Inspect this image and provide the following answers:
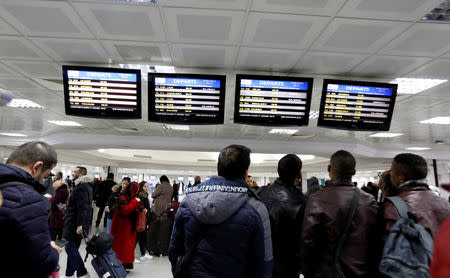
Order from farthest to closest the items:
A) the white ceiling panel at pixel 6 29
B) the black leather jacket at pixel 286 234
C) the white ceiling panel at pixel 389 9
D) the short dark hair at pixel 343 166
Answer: the white ceiling panel at pixel 6 29 → the white ceiling panel at pixel 389 9 → the black leather jacket at pixel 286 234 → the short dark hair at pixel 343 166

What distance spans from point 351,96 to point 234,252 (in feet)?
9.73

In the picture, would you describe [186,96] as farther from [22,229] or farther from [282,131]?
[282,131]

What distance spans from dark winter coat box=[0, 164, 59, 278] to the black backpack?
5.77ft

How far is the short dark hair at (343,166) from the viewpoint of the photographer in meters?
2.11

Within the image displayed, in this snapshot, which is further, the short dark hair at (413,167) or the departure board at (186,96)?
the departure board at (186,96)

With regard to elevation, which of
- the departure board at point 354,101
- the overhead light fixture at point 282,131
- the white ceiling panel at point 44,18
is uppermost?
the white ceiling panel at point 44,18

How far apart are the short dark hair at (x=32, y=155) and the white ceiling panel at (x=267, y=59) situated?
2465mm

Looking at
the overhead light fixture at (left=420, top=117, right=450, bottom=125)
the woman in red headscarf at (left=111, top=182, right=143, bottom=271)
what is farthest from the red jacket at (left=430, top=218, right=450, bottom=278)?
the overhead light fixture at (left=420, top=117, right=450, bottom=125)

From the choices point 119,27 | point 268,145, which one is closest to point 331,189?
point 119,27

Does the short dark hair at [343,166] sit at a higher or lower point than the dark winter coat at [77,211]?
higher

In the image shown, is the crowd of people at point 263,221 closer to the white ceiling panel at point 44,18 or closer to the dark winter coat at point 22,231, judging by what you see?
the dark winter coat at point 22,231

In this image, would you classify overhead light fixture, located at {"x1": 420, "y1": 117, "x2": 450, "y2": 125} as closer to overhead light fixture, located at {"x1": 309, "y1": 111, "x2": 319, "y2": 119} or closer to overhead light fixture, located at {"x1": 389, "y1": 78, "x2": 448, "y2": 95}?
overhead light fixture, located at {"x1": 389, "y1": 78, "x2": 448, "y2": 95}

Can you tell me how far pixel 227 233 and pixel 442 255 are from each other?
0.96 meters

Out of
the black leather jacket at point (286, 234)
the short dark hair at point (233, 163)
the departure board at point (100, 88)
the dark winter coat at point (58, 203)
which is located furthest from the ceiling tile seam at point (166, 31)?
the dark winter coat at point (58, 203)
